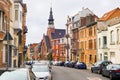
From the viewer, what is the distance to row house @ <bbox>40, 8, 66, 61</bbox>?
118975mm

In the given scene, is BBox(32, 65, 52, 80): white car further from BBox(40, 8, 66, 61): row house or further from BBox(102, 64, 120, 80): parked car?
BBox(40, 8, 66, 61): row house

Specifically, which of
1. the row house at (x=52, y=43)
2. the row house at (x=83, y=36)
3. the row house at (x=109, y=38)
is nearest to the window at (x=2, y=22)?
the row house at (x=109, y=38)

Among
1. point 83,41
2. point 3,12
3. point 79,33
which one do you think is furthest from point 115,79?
point 79,33

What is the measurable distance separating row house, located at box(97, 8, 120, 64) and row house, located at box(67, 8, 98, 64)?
4.10 meters

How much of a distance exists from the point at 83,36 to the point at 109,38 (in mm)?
22887

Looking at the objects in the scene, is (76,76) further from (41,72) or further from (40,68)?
(41,72)

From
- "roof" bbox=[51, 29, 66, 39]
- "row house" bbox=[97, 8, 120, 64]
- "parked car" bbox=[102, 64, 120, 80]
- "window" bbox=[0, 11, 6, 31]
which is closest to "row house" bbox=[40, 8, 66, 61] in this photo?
"roof" bbox=[51, 29, 66, 39]

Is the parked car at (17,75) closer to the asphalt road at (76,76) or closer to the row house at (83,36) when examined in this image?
the asphalt road at (76,76)

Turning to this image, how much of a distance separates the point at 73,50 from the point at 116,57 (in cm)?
3692

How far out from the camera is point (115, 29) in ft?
161

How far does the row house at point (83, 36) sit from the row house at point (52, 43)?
72.6 ft

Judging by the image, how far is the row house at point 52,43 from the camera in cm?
11897

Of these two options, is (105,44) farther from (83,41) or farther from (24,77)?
(24,77)

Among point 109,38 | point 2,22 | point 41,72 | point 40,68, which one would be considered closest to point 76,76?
point 2,22
